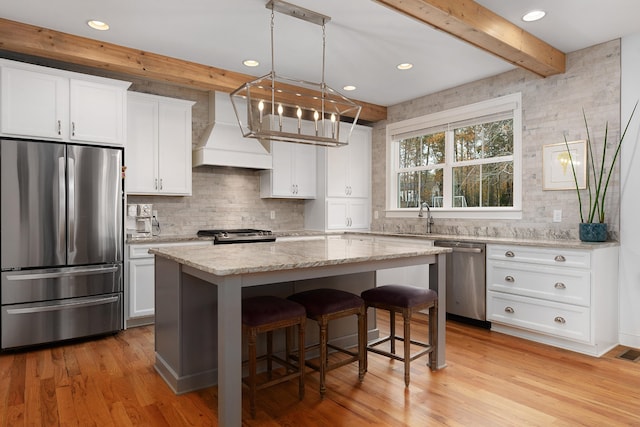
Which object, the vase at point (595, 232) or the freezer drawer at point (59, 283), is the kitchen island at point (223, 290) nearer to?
the freezer drawer at point (59, 283)

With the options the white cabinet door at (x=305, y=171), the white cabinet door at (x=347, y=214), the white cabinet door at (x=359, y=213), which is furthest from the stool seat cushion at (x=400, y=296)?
the white cabinet door at (x=359, y=213)

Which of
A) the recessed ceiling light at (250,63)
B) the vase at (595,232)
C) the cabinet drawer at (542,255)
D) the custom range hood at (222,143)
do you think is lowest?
the cabinet drawer at (542,255)

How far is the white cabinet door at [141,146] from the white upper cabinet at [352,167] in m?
2.27

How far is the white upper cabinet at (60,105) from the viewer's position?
3295 mm

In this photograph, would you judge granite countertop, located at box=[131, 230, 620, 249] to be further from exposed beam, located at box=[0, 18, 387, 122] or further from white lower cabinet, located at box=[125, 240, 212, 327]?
exposed beam, located at box=[0, 18, 387, 122]

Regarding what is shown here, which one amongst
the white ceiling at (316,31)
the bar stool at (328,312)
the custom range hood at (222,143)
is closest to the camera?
the bar stool at (328,312)

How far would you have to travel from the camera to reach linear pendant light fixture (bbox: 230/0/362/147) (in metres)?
2.70

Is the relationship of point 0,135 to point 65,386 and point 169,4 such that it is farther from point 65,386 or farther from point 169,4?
point 65,386

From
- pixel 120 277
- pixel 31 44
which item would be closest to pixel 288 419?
pixel 120 277

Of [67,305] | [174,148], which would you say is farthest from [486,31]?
[67,305]

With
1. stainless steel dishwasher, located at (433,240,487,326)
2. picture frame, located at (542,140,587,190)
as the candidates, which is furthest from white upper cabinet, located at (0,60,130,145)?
picture frame, located at (542,140,587,190)

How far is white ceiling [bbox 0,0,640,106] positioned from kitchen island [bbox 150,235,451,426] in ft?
5.91

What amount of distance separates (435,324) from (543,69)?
2.61 metres

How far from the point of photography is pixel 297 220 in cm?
586
